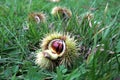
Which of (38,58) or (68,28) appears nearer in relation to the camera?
(38,58)

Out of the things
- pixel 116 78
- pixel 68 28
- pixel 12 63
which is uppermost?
pixel 68 28

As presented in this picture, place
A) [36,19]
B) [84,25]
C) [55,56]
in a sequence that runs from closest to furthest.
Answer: [55,56]
[84,25]
[36,19]

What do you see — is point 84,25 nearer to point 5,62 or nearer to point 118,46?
point 118,46

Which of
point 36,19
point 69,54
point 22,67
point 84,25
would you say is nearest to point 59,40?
point 69,54

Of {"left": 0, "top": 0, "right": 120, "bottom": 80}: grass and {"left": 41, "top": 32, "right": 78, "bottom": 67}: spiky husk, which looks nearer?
{"left": 0, "top": 0, "right": 120, "bottom": 80}: grass

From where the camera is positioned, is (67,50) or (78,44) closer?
(67,50)

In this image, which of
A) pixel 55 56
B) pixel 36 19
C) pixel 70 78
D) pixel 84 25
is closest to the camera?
pixel 70 78

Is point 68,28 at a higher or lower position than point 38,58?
higher

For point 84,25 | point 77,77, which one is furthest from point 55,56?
point 84,25

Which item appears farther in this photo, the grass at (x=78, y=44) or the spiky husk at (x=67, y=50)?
the spiky husk at (x=67, y=50)
